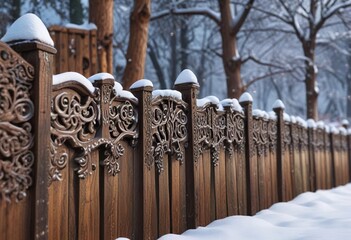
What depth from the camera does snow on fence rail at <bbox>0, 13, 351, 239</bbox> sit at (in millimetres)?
2350

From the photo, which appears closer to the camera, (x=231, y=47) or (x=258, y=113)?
(x=258, y=113)

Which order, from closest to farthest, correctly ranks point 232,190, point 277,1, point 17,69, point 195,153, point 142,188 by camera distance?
point 17,69 < point 142,188 < point 195,153 < point 232,190 < point 277,1

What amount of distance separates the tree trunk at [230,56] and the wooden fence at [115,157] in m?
5.19

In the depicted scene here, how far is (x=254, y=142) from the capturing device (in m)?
5.66

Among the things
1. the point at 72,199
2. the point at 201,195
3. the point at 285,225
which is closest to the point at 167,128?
the point at 201,195

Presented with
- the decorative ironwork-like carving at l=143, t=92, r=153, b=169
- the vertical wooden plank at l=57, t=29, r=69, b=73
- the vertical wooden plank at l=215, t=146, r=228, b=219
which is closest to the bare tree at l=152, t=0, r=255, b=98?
the vertical wooden plank at l=57, t=29, r=69, b=73

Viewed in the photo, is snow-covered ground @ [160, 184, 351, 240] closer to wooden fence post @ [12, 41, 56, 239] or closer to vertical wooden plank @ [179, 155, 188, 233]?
vertical wooden plank @ [179, 155, 188, 233]

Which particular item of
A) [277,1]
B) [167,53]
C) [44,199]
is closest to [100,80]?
[44,199]

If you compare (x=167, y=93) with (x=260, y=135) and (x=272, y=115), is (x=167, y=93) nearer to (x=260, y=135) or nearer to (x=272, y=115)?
(x=260, y=135)

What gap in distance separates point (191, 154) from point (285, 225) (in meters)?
1.39

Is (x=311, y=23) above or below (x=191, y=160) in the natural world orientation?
above

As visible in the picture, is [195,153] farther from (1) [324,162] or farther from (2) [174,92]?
(1) [324,162]

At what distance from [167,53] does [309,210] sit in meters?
22.1

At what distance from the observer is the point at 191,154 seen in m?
4.18
